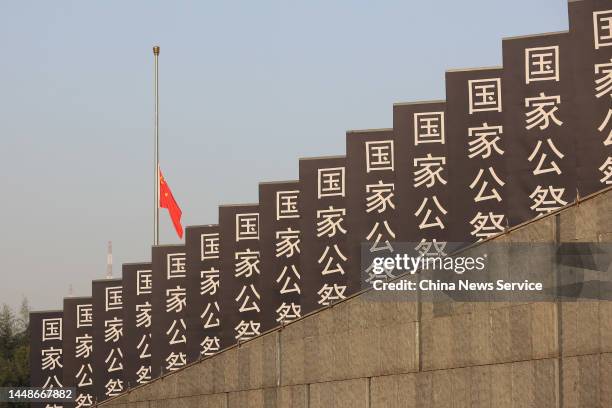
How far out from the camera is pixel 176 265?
35594mm

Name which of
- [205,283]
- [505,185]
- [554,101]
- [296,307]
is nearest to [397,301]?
[505,185]

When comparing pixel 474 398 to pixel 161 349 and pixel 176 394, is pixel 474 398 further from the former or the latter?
pixel 161 349

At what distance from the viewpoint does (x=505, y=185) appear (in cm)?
2623

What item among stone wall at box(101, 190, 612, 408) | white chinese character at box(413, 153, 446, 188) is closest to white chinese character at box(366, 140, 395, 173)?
white chinese character at box(413, 153, 446, 188)

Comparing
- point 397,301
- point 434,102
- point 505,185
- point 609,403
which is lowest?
point 609,403

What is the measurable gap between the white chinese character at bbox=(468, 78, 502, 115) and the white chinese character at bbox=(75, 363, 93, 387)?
51.5ft

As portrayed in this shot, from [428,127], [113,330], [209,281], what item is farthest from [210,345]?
[428,127]

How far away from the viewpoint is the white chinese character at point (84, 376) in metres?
38.0

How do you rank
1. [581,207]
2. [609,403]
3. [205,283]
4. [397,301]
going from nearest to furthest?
[609,403] → [581,207] → [397,301] → [205,283]

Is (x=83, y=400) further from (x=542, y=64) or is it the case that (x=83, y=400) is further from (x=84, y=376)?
(x=542, y=64)

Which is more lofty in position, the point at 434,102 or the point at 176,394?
the point at 434,102

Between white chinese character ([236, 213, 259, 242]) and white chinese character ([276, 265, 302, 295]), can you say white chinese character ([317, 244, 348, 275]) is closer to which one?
white chinese character ([276, 265, 302, 295])

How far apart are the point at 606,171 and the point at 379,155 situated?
242 inches

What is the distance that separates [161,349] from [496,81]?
508 inches
